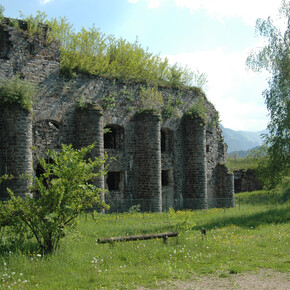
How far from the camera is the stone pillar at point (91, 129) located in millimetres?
18250

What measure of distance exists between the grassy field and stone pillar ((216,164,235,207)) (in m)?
11.5

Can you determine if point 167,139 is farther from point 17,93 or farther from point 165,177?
point 17,93

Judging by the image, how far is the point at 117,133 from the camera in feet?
69.5

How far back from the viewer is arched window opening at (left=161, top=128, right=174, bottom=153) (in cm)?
2345

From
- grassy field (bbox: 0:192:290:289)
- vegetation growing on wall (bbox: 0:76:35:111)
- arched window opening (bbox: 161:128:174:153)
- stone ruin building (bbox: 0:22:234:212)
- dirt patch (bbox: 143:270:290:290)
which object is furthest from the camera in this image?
arched window opening (bbox: 161:128:174:153)

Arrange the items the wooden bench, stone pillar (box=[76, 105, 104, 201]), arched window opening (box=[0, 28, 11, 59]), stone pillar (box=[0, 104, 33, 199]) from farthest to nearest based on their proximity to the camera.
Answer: stone pillar (box=[76, 105, 104, 201]) → arched window opening (box=[0, 28, 11, 59]) → stone pillar (box=[0, 104, 33, 199]) → the wooden bench

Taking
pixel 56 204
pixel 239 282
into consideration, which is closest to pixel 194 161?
pixel 56 204

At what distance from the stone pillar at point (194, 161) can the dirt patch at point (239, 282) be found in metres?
14.9

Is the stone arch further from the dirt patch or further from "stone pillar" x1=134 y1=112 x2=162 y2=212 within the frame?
Result: the dirt patch

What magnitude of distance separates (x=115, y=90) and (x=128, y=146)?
2972mm

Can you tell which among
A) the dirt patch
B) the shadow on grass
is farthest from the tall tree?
the dirt patch

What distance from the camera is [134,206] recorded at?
732 inches

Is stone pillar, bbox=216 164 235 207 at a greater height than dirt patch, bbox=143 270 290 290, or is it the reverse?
stone pillar, bbox=216 164 235 207

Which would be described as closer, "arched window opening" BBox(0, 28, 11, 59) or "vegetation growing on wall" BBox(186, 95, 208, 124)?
"arched window opening" BBox(0, 28, 11, 59)
